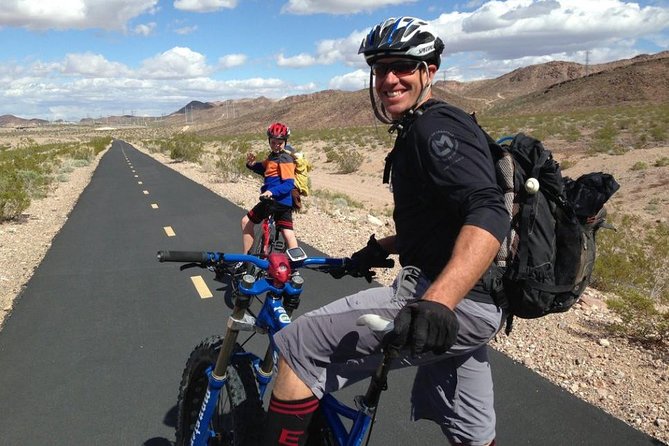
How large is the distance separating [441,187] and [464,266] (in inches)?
10.4

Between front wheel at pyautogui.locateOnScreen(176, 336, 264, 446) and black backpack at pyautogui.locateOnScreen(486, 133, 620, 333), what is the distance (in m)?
1.21

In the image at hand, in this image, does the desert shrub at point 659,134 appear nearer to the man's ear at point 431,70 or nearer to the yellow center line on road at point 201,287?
the yellow center line on road at point 201,287

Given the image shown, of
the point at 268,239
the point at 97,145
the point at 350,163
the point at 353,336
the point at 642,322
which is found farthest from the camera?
the point at 97,145

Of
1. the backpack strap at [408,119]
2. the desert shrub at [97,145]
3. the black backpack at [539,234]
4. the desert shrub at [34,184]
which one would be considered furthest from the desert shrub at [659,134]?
the desert shrub at [97,145]

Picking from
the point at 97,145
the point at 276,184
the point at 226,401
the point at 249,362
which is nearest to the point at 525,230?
the point at 249,362

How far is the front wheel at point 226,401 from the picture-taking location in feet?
7.68

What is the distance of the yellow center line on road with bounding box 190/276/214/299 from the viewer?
664 cm

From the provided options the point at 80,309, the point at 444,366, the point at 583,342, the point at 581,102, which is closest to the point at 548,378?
the point at 583,342

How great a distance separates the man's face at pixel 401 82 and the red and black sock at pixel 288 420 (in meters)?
1.14

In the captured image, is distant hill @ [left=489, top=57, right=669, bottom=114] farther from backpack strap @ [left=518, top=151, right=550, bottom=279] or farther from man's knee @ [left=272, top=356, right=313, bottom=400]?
man's knee @ [left=272, top=356, right=313, bottom=400]

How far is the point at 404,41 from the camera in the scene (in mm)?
1979

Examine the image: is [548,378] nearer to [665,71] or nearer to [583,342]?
[583,342]

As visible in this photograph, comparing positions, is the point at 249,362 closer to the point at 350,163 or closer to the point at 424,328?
the point at 424,328

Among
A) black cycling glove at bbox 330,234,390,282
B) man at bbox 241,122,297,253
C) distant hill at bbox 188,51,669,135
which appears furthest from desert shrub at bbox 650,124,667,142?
distant hill at bbox 188,51,669,135
